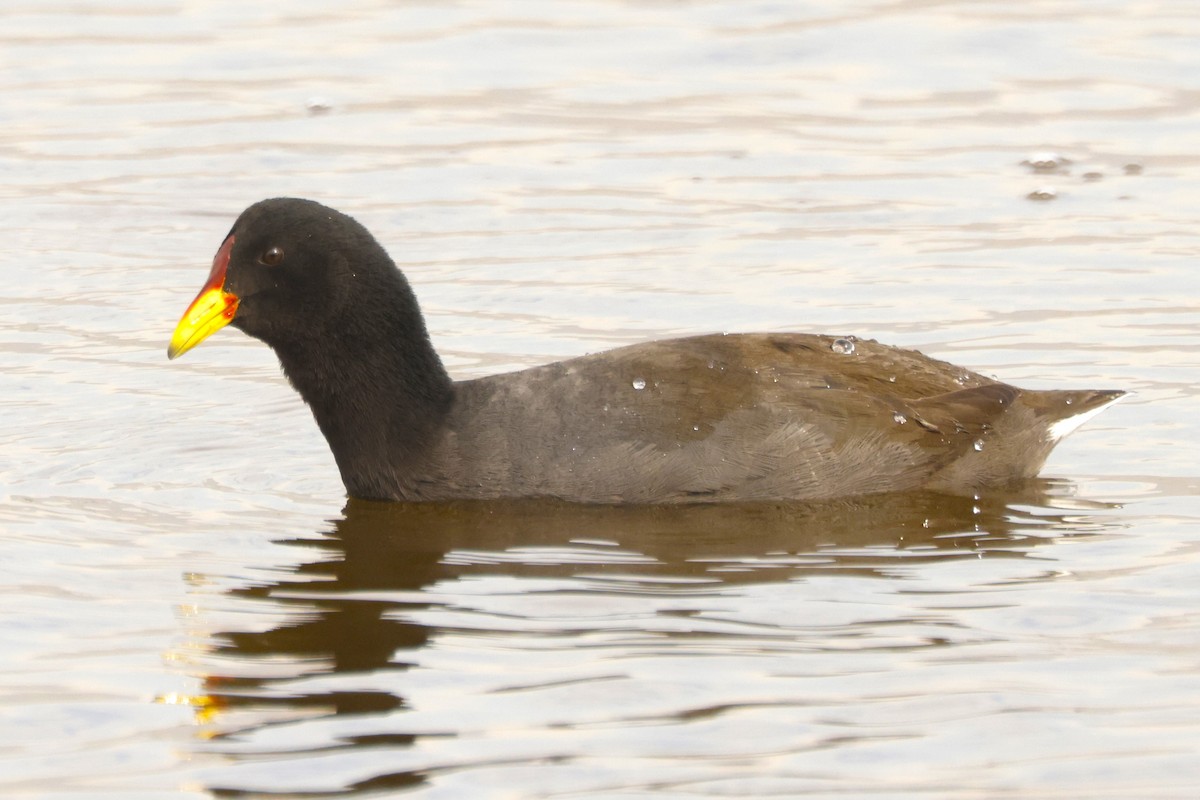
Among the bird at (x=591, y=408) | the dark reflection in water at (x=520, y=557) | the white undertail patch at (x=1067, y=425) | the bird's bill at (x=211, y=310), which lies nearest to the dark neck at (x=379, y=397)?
the bird at (x=591, y=408)

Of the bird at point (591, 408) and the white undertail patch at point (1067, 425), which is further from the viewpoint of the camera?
the white undertail patch at point (1067, 425)

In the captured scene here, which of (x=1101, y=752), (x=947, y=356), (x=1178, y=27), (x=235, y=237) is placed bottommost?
(x=1101, y=752)

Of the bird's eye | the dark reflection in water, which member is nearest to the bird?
the bird's eye

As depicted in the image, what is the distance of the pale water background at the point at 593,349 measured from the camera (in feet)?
18.2

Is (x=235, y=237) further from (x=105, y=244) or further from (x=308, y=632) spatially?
(x=105, y=244)

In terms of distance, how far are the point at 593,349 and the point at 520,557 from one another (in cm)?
259

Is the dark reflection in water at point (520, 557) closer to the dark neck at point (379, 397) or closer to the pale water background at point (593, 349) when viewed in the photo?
the pale water background at point (593, 349)

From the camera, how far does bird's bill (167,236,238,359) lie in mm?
7922

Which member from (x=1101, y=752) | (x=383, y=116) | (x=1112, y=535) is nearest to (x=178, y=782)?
(x=1101, y=752)

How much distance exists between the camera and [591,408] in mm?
7840

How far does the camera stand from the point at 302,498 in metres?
8.20

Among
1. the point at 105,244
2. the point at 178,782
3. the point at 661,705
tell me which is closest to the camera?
the point at 178,782

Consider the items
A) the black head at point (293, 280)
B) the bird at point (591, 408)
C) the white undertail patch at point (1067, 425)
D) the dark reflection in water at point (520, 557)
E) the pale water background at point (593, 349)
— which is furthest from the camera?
the white undertail patch at point (1067, 425)

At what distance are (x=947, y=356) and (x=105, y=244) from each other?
15.5ft
